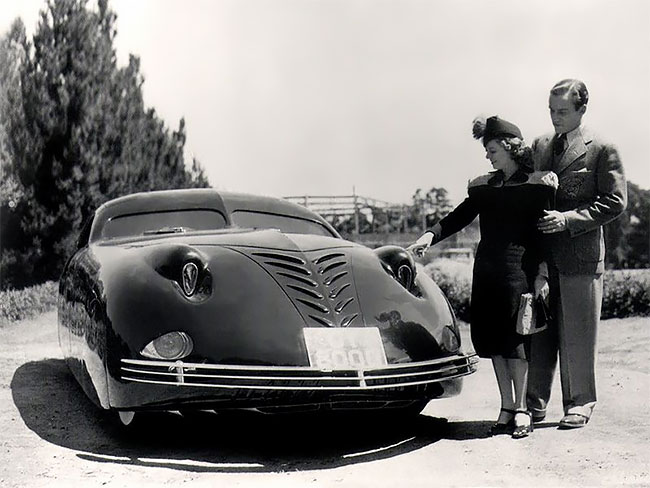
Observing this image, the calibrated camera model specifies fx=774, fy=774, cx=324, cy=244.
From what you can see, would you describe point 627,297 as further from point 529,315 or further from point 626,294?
point 529,315

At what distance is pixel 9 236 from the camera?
12445 mm

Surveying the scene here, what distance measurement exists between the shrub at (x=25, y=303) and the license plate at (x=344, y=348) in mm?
6024

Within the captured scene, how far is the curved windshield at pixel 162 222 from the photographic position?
4.73 meters

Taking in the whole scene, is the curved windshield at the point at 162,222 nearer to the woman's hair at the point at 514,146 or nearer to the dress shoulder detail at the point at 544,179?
the woman's hair at the point at 514,146

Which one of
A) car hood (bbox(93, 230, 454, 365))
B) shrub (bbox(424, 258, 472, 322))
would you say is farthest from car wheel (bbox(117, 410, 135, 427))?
shrub (bbox(424, 258, 472, 322))

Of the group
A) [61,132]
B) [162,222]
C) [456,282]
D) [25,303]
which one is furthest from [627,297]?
[61,132]

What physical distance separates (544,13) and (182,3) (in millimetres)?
2184

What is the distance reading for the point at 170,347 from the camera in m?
3.11

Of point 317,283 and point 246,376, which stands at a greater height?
point 317,283

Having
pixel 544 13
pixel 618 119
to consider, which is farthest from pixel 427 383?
pixel 544 13

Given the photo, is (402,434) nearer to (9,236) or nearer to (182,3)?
(182,3)

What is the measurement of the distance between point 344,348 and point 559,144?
1.76 meters

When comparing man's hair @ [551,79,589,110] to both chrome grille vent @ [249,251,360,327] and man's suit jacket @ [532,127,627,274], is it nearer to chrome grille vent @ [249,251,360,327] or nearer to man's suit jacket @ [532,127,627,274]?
man's suit jacket @ [532,127,627,274]

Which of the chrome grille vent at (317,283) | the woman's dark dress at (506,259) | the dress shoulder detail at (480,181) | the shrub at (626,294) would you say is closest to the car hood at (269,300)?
the chrome grille vent at (317,283)
